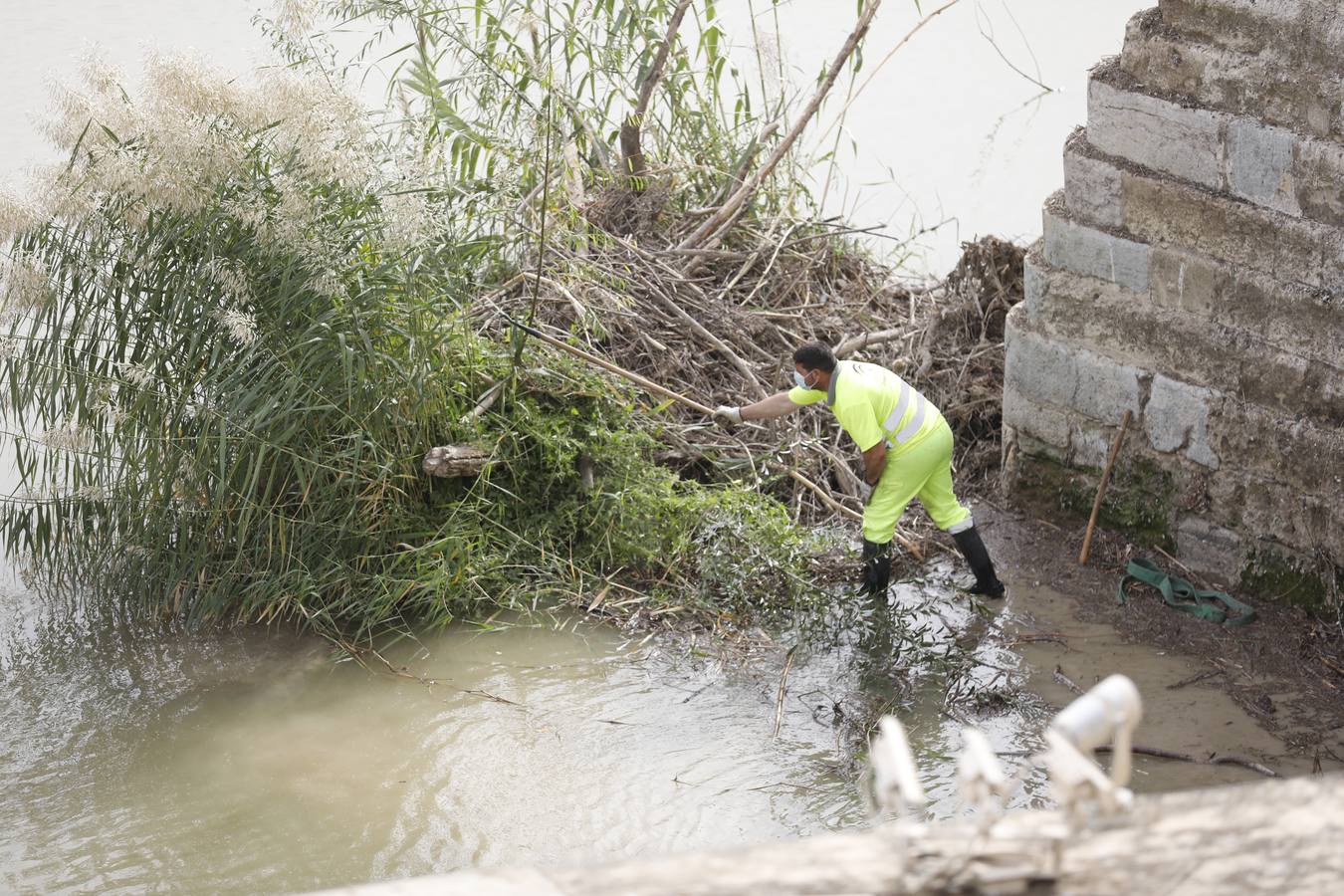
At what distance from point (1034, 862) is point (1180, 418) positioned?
4.53m

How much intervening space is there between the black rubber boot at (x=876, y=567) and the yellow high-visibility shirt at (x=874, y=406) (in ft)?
1.35

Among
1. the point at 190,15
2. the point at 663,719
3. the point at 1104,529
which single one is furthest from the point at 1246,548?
the point at 190,15

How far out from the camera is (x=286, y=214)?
193 inches

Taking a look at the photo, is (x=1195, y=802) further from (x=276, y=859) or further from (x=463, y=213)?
(x=463, y=213)

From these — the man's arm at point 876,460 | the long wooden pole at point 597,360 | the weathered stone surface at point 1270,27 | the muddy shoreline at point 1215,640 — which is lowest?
the muddy shoreline at point 1215,640

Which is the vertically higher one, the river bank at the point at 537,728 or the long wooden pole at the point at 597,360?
the long wooden pole at the point at 597,360

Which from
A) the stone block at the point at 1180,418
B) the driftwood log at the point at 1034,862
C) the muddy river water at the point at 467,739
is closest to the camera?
the driftwood log at the point at 1034,862

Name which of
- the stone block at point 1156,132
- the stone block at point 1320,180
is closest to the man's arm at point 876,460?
the stone block at point 1156,132

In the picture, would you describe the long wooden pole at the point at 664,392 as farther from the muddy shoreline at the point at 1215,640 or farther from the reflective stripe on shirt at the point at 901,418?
the reflective stripe on shirt at the point at 901,418

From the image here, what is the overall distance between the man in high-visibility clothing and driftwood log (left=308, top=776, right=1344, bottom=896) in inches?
162

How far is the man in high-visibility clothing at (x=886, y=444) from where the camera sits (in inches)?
217

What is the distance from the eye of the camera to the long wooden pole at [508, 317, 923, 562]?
5.90 metres

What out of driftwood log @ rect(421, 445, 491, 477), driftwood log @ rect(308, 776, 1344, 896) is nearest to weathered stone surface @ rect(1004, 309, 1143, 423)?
driftwood log @ rect(421, 445, 491, 477)

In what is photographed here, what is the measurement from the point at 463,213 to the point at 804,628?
239 cm
